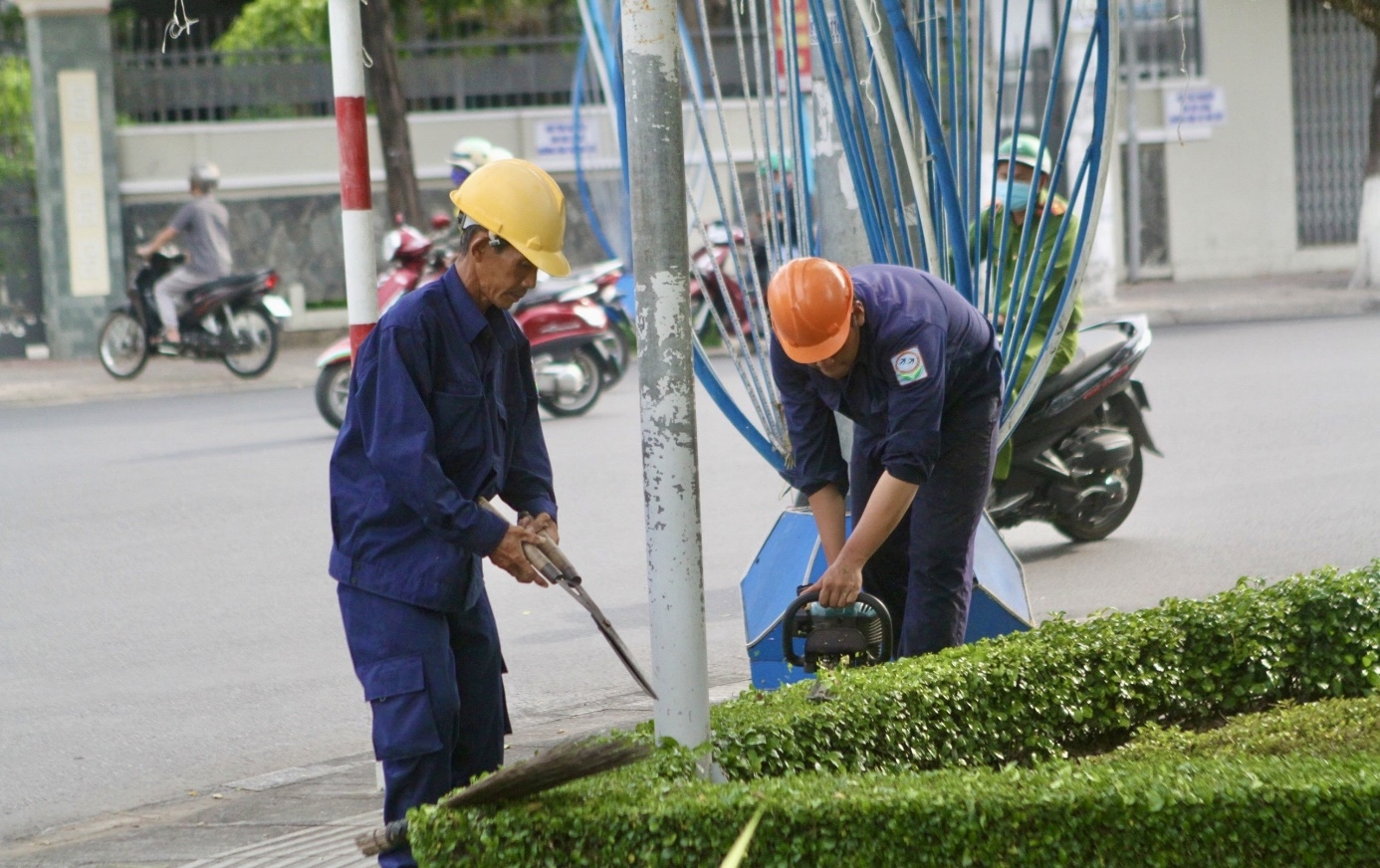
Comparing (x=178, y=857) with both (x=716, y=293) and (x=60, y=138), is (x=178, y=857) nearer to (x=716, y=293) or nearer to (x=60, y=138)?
(x=716, y=293)

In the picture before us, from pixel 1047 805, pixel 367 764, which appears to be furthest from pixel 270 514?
pixel 1047 805

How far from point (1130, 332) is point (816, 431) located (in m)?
2.88

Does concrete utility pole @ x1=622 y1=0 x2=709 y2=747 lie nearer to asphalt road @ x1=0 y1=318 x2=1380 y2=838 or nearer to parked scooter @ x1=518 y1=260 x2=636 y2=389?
asphalt road @ x1=0 y1=318 x2=1380 y2=838

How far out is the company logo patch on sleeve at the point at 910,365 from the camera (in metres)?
3.74

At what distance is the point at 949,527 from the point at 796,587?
60cm

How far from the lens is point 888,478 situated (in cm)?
373

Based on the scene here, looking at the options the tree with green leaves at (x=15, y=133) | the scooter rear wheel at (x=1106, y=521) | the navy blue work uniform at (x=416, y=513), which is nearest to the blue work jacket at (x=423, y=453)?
the navy blue work uniform at (x=416, y=513)

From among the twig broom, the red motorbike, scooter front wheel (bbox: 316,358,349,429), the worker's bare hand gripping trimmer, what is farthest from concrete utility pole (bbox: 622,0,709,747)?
the red motorbike

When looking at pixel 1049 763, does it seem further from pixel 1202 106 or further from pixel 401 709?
pixel 1202 106

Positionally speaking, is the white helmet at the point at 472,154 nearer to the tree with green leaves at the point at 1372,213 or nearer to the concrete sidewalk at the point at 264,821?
the concrete sidewalk at the point at 264,821

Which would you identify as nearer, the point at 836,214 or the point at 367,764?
the point at 367,764

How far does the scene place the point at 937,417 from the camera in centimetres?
376

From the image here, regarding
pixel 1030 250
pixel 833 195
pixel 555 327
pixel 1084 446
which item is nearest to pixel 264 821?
pixel 833 195

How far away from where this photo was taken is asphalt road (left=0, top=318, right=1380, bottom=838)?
16.1ft
